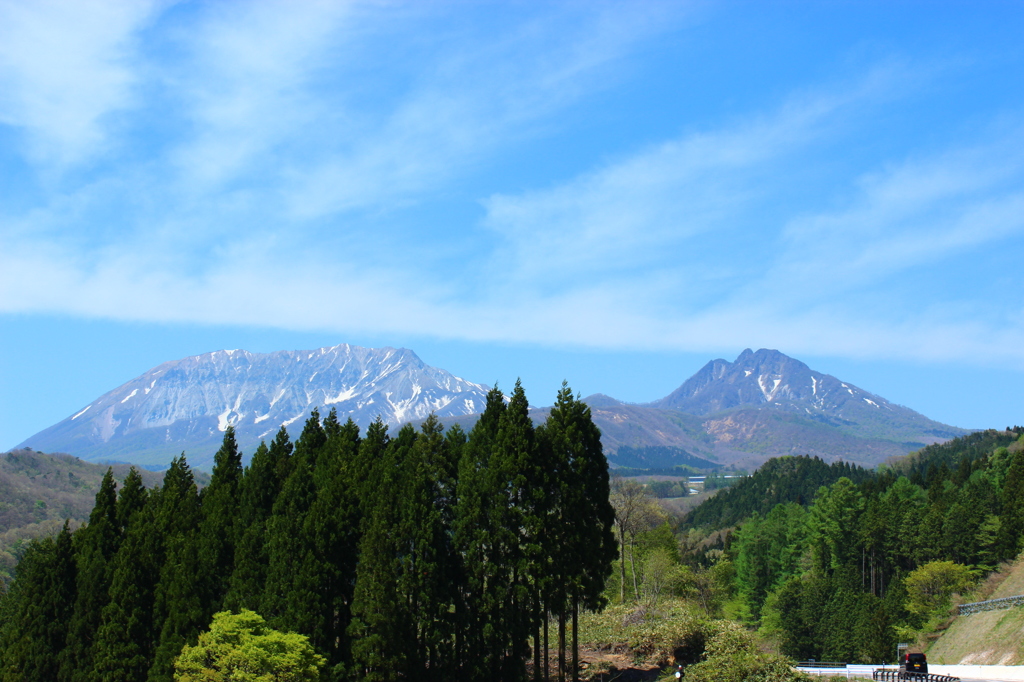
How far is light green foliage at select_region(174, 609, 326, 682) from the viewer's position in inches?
1281

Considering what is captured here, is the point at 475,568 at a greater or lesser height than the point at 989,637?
greater

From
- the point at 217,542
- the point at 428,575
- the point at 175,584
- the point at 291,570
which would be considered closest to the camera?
the point at 428,575

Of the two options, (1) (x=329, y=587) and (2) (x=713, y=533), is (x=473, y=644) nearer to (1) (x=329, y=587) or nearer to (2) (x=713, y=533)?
(1) (x=329, y=587)

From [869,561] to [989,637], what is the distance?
31.2 m

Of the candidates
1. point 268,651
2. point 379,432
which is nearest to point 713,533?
point 379,432

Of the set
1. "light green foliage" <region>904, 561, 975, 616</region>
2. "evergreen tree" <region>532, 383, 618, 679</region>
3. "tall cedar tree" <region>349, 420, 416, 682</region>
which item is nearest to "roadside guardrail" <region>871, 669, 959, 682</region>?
"evergreen tree" <region>532, 383, 618, 679</region>

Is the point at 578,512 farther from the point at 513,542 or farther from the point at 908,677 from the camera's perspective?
the point at 908,677

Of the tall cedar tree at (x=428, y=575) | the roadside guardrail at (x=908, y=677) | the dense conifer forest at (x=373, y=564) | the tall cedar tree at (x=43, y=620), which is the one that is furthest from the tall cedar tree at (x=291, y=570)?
the roadside guardrail at (x=908, y=677)

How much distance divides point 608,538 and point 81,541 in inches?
1092

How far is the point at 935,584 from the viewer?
77.1 metres

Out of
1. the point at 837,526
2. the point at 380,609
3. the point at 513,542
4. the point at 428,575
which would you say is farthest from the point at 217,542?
the point at 837,526

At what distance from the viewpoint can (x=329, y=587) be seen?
38.0 metres

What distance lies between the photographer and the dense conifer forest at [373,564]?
120 ft

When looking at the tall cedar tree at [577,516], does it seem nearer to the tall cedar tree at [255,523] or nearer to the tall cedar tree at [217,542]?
the tall cedar tree at [255,523]
